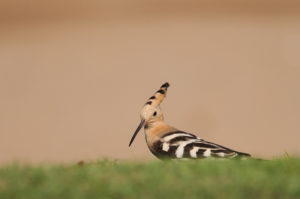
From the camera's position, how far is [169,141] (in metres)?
7.17

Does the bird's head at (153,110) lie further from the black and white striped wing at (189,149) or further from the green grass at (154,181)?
the green grass at (154,181)

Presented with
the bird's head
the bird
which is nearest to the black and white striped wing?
the bird

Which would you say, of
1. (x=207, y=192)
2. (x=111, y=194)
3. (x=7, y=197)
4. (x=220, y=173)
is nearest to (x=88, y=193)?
(x=111, y=194)

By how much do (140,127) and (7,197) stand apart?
337cm

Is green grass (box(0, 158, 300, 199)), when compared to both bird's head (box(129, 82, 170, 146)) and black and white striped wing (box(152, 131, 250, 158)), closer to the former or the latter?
black and white striped wing (box(152, 131, 250, 158))

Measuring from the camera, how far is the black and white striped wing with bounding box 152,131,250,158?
690cm

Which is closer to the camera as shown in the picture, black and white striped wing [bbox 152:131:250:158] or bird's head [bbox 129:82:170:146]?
black and white striped wing [bbox 152:131:250:158]

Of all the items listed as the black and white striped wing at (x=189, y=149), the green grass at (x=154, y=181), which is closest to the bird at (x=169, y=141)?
the black and white striped wing at (x=189, y=149)

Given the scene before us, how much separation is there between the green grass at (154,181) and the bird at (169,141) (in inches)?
29.2

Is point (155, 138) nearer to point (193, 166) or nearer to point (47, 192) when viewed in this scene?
point (193, 166)

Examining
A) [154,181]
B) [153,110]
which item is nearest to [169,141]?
[153,110]

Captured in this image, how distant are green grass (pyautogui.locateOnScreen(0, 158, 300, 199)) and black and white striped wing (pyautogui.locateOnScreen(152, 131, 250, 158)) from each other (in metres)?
0.72

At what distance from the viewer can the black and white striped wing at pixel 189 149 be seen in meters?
6.90

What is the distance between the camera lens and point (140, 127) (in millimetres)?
7891
